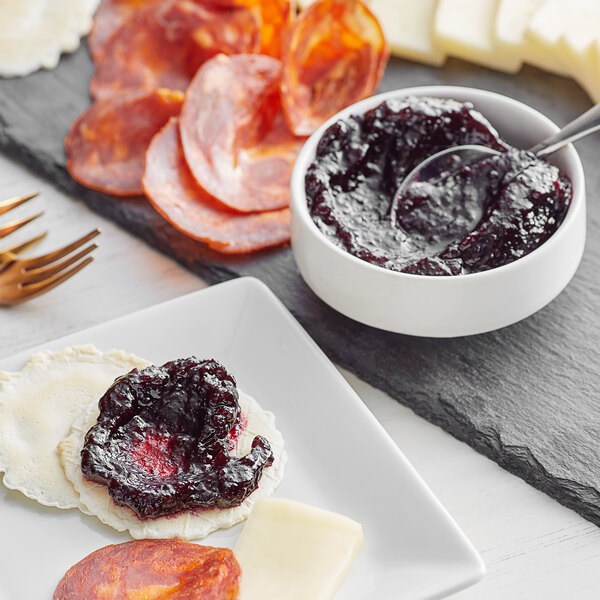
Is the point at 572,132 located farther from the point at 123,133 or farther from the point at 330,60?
the point at 123,133

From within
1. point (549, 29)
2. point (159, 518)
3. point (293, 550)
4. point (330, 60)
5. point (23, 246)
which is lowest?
point (23, 246)

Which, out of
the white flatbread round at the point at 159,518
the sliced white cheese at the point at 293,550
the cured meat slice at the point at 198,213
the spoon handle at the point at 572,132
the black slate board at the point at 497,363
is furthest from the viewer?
the cured meat slice at the point at 198,213

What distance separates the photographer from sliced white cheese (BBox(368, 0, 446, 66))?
10.2 ft

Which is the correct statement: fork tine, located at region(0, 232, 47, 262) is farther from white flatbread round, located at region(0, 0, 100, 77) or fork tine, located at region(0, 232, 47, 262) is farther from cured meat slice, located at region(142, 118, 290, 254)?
white flatbread round, located at region(0, 0, 100, 77)

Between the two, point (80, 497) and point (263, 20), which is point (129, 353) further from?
point (263, 20)

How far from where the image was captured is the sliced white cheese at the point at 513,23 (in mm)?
2980

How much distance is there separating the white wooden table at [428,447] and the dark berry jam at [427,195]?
15.2 inches

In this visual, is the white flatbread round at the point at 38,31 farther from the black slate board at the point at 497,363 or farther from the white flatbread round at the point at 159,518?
the white flatbread round at the point at 159,518

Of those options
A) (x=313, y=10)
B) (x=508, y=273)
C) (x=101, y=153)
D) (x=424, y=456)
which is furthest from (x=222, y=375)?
(x=313, y=10)

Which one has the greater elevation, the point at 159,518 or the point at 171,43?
the point at 171,43

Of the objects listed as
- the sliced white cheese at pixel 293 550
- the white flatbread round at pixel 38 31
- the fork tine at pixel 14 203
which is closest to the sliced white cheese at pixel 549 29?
the white flatbread round at pixel 38 31

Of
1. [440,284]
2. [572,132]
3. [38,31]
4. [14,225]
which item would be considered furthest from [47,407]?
[38,31]

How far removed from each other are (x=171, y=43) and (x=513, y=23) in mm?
1183

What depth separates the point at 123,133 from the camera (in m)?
2.74
